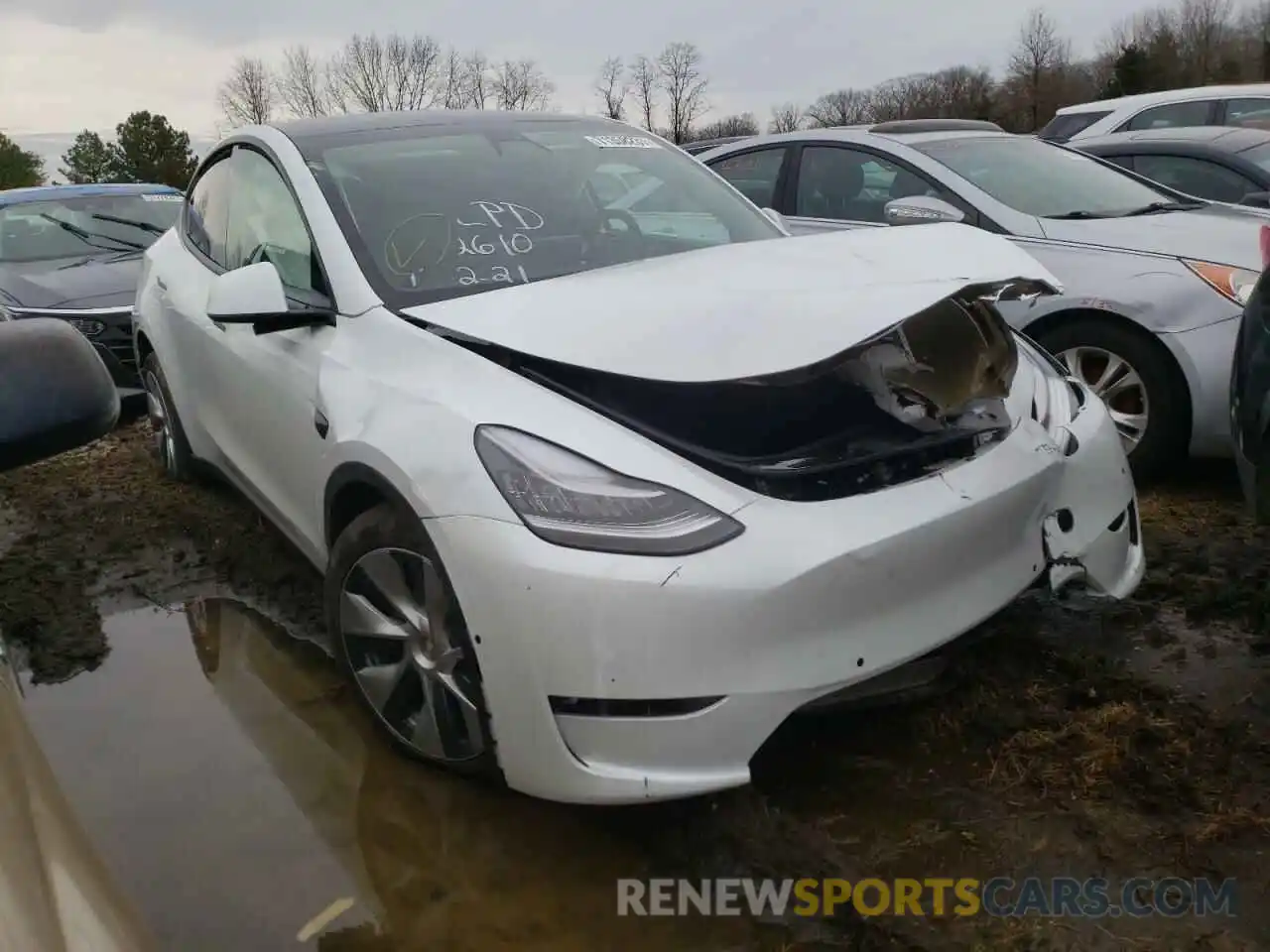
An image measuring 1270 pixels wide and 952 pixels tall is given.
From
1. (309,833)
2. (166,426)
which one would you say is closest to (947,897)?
(309,833)

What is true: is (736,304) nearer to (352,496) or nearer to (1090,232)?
(352,496)

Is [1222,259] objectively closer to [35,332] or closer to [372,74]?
[35,332]

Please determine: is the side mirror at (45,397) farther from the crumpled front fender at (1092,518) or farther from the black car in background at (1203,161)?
the black car in background at (1203,161)

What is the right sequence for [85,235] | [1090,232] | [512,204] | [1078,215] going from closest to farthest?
[512,204] → [1090,232] → [1078,215] → [85,235]

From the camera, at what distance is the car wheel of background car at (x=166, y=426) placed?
4586 mm

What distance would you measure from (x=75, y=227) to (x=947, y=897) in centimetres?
787

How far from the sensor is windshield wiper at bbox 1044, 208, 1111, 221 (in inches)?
188

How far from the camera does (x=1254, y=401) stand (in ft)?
9.64

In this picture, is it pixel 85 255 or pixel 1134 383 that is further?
pixel 85 255

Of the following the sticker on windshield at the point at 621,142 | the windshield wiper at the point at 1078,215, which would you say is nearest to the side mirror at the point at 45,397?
the sticker on windshield at the point at 621,142

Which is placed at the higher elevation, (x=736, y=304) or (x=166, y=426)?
(x=736, y=304)

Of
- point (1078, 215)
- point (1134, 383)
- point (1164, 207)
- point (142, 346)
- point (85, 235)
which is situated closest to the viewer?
point (1134, 383)

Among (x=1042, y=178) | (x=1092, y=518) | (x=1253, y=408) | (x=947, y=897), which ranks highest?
(x=1042, y=178)

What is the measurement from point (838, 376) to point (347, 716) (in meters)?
1.70
